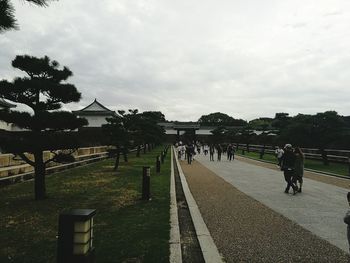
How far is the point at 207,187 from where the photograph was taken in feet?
45.8

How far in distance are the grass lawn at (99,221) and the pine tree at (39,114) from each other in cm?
134

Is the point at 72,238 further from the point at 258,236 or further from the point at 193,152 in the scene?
the point at 193,152

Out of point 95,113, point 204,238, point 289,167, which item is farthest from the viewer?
point 95,113

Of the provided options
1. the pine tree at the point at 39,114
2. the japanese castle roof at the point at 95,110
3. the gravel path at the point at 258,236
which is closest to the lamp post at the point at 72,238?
the gravel path at the point at 258,236

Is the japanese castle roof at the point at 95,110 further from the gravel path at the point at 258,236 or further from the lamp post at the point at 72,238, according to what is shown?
the lamp post at the point at 72,238

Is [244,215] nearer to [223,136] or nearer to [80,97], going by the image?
[80,97]

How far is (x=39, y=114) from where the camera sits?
1026 centimetres

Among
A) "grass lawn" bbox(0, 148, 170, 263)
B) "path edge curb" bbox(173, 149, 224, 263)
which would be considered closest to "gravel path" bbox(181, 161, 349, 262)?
"path edge curb" bbox(173, 149, 224, 263)

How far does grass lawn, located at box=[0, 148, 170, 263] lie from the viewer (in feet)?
17.9

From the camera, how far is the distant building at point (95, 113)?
6202 centimetres

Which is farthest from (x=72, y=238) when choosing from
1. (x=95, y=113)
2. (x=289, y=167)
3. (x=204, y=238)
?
(x=95, y=113)

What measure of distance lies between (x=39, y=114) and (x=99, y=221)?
4333mm

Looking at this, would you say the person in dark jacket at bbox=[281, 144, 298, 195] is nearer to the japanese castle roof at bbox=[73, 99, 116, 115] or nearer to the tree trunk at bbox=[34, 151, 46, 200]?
the tree trunk at bbox=[34, 151, 46, 200]

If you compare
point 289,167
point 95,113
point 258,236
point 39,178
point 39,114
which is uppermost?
point 95,113
